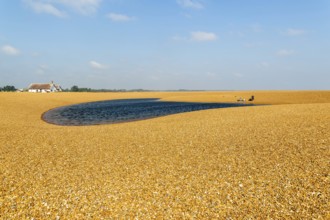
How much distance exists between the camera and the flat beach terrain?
7.22 metres

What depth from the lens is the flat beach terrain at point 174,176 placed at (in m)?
7.22

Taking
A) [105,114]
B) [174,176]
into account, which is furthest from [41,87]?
[174,176]

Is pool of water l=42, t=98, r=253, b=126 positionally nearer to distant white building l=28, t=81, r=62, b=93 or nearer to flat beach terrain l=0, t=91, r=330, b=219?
flat beach terrain l=0, t=91, r=330, b=219

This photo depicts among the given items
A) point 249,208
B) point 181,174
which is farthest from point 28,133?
A: point 249,208

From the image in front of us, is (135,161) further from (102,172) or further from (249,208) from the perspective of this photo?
(249,208)

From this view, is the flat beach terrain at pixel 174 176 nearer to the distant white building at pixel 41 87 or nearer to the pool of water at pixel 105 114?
the pool of water at pixel 105 114

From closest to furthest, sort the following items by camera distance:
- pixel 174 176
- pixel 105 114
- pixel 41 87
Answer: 1. pixel 174 176
2. pixel 105 114
3. pixel 41 87

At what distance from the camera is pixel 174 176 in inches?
387

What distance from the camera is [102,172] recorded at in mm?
10594

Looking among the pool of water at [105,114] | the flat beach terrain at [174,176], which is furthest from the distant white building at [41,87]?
the flat beach terrain at [174,176]

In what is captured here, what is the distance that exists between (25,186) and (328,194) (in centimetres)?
1149

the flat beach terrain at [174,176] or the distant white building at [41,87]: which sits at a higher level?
the distant white building at [41,87]

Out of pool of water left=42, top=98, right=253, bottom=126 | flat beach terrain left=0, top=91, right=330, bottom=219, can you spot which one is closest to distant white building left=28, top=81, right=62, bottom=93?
pool of water left=42, top=98, right=253, bottom=126

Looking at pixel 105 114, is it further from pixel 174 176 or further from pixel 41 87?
pixel 41 87
